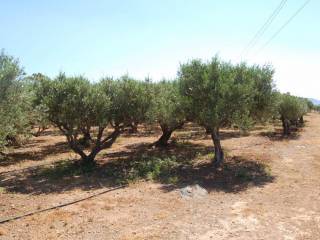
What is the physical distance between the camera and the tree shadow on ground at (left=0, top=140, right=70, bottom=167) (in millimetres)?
22734

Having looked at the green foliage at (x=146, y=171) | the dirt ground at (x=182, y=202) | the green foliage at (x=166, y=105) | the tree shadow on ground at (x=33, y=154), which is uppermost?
the green foliage at (x=166, y=105)

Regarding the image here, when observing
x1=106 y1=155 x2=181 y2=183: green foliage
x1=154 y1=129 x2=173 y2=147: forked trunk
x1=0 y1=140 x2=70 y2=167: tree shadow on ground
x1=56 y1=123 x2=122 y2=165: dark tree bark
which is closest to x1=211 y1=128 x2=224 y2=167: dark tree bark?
x1=106 y1=155 x2=181 y2=183: green foliage

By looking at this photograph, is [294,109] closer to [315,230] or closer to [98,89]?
[98,89]

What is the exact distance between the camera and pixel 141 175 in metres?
17.5

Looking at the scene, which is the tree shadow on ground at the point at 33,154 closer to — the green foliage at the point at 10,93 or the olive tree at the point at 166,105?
the olive tree at the point at 166,105

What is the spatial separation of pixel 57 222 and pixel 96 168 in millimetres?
8173

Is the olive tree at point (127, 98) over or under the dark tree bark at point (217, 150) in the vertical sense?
over

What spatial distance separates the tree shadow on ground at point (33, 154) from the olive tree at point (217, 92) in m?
11.6

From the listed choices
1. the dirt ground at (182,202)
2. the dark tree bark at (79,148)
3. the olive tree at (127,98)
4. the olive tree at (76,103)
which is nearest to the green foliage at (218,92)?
the olive tree at (127,98)

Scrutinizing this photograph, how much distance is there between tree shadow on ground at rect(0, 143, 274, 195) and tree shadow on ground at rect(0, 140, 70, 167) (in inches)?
135

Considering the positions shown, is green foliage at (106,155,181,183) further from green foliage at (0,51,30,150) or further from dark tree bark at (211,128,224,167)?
green foliage at (0,51,30,150)

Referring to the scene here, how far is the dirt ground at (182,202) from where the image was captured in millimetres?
10422

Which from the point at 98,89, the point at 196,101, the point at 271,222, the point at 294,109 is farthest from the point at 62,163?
the point at 294,109

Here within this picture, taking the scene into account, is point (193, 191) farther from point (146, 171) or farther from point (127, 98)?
point (127, 98)
